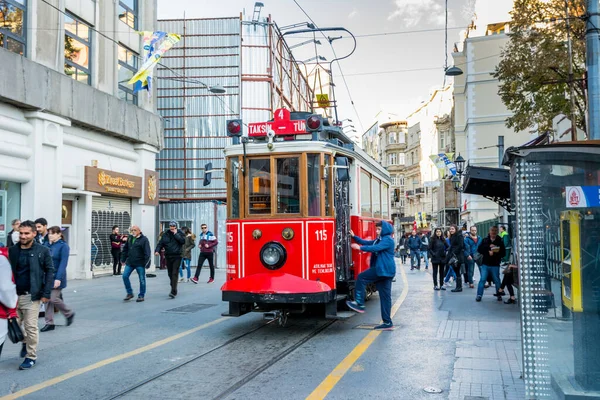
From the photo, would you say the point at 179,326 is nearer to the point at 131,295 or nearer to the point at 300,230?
the point at 300,230

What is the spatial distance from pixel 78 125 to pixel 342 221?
12.4 meters

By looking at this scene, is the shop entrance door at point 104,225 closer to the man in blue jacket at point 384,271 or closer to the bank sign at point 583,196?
the man in blue jacket at point 384,271

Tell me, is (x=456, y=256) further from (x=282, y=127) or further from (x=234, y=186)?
(x=234, y=186)

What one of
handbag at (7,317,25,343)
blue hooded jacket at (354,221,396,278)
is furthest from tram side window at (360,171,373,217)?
handbag at (7,317,25,343)

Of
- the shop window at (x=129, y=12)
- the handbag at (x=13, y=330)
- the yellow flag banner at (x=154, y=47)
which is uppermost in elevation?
the shop window at (x=129, y=12)

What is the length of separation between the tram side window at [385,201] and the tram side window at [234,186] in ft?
17.1

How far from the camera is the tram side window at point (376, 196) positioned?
12.4m

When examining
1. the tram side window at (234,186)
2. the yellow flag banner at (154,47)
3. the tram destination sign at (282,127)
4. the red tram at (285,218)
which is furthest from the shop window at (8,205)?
the tram destination sign at (282,127)

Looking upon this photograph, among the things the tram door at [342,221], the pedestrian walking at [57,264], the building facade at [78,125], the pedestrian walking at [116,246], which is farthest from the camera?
the pedestrian walking at [116,246]

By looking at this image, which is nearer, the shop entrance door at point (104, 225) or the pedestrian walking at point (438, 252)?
the pedestrian walking at point (438, 252)

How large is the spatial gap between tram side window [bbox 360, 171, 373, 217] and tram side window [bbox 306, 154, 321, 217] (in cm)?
209

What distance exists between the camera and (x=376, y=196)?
1288cm

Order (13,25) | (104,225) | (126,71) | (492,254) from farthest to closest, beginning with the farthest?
1. (126,71)
2. (104,225)
3. (13,25)
4. (492,254)

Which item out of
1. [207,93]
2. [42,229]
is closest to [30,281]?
[42,229]
